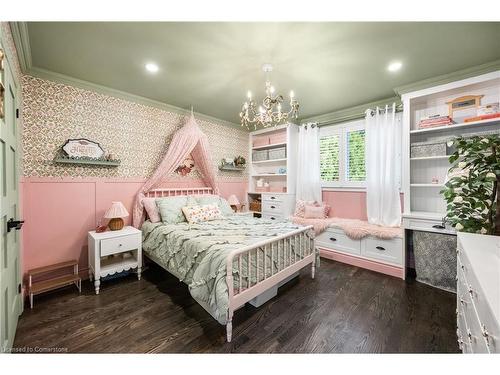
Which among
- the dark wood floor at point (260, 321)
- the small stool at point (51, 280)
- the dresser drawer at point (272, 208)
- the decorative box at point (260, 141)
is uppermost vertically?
the decorative box at point (260, 141)

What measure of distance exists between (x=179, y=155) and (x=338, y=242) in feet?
9.67

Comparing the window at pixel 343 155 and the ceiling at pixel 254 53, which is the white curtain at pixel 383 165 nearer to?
the window at pixel 343 155

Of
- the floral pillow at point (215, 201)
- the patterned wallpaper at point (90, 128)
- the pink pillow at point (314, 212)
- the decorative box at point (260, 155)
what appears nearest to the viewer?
the patterned wallpaper at point (90, 128)

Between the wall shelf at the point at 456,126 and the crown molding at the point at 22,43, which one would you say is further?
the wall shelf at the point at 456,126

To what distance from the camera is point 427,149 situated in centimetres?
281

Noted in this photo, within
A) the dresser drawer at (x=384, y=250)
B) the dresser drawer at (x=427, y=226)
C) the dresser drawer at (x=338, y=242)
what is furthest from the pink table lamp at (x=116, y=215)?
Answer: the dresser drawer at (x=427, y=226)

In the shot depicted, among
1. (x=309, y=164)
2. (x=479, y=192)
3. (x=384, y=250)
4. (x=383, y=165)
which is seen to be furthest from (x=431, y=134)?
(x=309, y=164)

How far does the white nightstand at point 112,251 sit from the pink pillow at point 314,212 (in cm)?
278

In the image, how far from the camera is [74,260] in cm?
259

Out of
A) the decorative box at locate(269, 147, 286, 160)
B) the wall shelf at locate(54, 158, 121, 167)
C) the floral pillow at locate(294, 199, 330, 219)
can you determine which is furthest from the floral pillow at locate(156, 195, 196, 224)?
the decorative box at locate(269, 147, 286, 160)

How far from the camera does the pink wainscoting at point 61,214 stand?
2384mm

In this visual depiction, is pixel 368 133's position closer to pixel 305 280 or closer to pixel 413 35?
pixel 413 35
